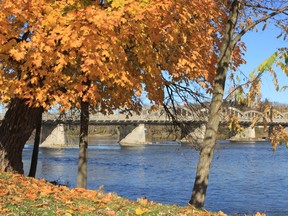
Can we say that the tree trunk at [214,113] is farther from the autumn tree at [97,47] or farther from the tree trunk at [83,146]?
the tree trunk at [83,146]

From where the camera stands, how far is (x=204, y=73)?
496 inches

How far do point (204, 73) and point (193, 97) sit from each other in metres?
4.92

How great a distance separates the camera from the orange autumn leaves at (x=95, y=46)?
34.8 feet

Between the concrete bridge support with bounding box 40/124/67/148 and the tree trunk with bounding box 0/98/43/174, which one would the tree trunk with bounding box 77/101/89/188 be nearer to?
the tree trunk with bounding box 0/98/43/174

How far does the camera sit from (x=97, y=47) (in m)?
10.3

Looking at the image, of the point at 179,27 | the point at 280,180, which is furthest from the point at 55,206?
the point at 280,180

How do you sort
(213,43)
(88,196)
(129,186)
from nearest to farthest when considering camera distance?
(88,196), (213,43), (129,186)

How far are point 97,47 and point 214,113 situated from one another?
3.53m

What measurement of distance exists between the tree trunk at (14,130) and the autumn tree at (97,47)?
7.56ft

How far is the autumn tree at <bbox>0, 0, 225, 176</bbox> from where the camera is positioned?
10.6 meters

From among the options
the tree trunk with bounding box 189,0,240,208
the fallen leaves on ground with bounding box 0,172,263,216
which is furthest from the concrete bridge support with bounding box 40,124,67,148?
the fallen leaves on ground with bounding box 0,172,263,216

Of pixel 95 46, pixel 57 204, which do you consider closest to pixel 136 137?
pixel 95 46

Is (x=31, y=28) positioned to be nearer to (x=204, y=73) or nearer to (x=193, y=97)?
(x=204, y=73)

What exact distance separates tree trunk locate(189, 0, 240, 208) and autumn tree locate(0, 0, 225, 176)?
0.86 m
